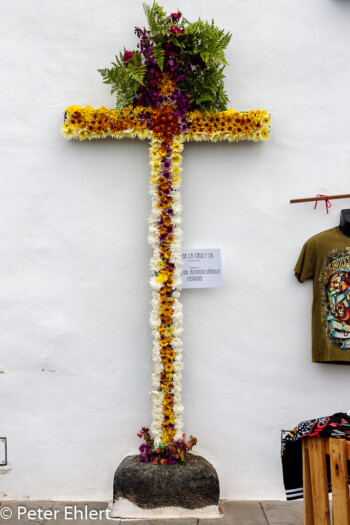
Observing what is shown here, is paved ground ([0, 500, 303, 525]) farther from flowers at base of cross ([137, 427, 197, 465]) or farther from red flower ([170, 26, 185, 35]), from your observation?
red flower ([170, 26, 185, 35])

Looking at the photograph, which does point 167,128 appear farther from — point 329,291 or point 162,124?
point 329,291

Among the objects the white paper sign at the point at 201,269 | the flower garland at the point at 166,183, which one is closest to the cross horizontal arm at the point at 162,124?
the flower garland at the point at 166,183

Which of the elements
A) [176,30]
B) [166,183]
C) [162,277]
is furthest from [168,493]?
[176,30]

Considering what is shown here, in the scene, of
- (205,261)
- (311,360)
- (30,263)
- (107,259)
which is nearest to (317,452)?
(311,360)

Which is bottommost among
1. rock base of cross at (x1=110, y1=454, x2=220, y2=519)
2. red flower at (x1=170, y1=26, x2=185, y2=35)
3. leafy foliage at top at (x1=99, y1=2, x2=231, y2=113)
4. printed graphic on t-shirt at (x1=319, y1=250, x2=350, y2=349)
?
rock base of cross at (x1=110, y1=454, x2=220, y2=519)

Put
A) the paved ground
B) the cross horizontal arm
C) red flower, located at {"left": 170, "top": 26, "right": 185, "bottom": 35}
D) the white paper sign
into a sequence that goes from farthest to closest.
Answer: the white paper sign
the cross horizontal arm
red flower, located at {"left": 170, "top": 26, "right": 185, "bottom": 35}
the paved ground

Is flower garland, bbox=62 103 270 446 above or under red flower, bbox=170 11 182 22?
under

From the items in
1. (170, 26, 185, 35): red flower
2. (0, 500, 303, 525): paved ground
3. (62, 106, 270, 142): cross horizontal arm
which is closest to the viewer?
(0, 500, 303, 525): paved ground

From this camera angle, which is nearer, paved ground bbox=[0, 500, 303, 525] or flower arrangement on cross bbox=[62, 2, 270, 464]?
paved ground bbox=[0, 500, 303, 525]

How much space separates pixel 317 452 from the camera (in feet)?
8.05

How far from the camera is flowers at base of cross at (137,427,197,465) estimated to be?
366 centimetres

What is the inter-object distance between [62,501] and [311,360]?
195 cm

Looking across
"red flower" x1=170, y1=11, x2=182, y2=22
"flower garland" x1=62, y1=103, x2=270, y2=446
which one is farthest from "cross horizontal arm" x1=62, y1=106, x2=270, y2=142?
"red flower" x1=170, y1=11, x2=182, y2=22

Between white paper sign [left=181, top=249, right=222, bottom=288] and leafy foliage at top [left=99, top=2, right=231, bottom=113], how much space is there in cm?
97
